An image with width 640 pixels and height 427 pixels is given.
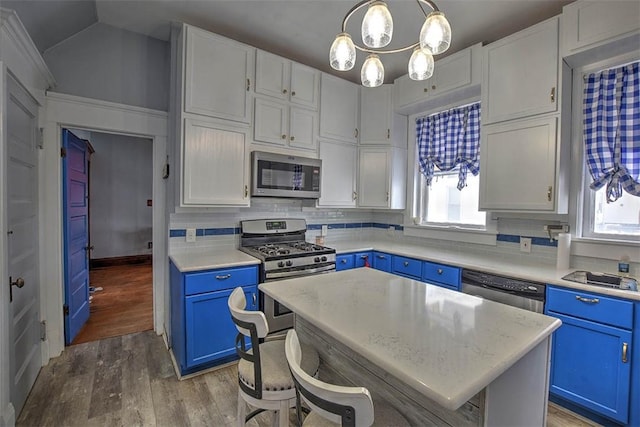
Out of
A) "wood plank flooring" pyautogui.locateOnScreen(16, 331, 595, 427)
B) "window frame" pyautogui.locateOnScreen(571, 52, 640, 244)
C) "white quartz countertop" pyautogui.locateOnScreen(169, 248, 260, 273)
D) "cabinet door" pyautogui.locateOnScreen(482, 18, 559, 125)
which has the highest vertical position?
"cabinet door" pyautogui.locateOnScreen(482, 18, 559, 125)

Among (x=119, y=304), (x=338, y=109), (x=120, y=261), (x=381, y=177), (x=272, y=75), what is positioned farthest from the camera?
→ (x=120, y=261)

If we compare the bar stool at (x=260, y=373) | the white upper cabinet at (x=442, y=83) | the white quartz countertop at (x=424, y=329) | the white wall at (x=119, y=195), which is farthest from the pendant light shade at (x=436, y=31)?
Answer: the white wall at (x=119, y=195)


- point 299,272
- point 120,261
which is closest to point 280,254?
point 299,272

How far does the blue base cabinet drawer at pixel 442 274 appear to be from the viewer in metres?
2.55

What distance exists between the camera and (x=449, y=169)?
3207mm

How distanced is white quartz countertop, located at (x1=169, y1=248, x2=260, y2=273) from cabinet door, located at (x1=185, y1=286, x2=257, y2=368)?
0.72 ft

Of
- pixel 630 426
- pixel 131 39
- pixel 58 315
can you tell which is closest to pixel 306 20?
pixel 131 39

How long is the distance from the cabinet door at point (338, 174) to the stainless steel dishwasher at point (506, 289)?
1487 mm

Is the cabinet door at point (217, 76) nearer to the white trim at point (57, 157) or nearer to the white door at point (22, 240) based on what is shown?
the white trim at point (57, 157)

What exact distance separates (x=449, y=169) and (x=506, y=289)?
56.1 inches

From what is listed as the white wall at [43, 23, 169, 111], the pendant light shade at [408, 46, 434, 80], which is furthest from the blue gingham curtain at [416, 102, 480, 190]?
the white wall at [43, 23, 169, 111]

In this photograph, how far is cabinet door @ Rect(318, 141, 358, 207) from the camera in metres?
3.30

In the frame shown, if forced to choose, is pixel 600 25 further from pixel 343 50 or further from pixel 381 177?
pixel 381 177

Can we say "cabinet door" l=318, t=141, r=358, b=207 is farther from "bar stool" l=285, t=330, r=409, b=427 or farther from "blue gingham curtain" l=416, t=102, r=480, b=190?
"bar stool" l=285, t=330, r=409, b=427
